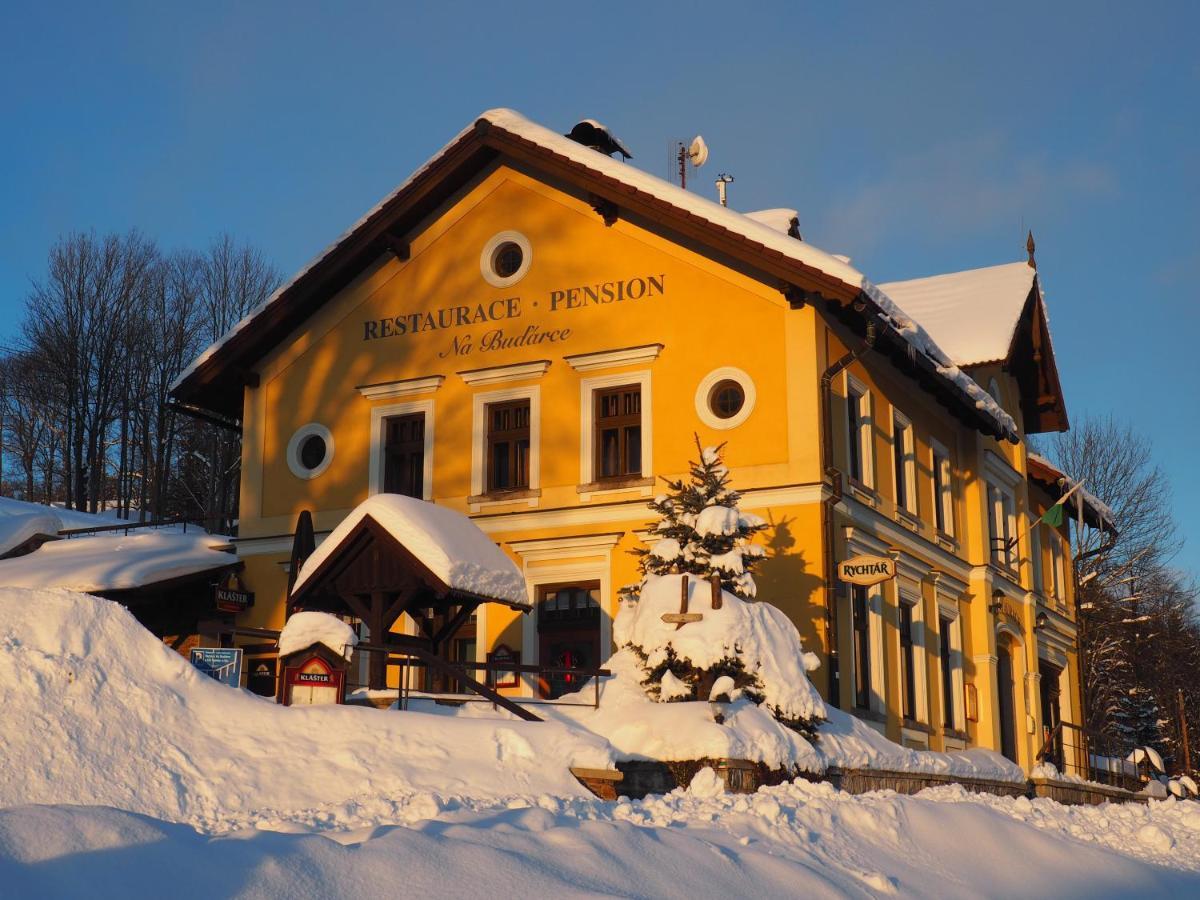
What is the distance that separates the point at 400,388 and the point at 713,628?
10292mm

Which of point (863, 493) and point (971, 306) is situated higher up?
point (971, 306)

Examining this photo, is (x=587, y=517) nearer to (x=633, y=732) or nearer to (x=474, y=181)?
(x=474, y=181)

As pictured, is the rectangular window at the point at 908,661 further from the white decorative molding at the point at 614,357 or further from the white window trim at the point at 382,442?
the white window trim at the point at 382,442

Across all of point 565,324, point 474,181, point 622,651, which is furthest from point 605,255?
point 622,651

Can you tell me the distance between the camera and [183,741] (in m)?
11.5

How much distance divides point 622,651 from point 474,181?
10.6 metres

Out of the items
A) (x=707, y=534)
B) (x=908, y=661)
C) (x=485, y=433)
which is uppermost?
(x=485, y=433)

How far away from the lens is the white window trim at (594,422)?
2225 cm

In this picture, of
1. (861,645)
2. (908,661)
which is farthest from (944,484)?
(861,645)

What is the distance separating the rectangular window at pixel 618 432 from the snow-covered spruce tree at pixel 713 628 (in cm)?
536

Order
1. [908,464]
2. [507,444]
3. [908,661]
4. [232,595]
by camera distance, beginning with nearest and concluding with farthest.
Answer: [232,595], [507,444], [908,661], [908,464]

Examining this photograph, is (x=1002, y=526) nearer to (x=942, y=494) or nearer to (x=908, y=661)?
(x=942, y=494)

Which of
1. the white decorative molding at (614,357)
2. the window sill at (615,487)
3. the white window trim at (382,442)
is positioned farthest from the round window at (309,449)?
the window sill at (615,487)

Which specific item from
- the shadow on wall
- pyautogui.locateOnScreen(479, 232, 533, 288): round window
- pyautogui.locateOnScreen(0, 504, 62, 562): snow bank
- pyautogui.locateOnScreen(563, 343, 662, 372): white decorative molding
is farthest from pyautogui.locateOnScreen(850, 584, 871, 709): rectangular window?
pyautogui.locateOnScreen(0, 504, 62, 562): snow bank
